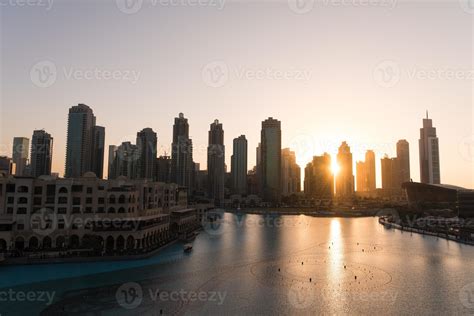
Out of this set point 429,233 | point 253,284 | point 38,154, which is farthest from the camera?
point 38,154

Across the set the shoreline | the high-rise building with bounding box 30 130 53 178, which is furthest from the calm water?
the high-rise building with bounding box 30 130 53 178

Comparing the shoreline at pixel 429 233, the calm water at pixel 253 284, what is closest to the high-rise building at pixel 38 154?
the calm water at pixel 253 284

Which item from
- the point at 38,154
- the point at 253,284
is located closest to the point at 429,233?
the point at 253,284

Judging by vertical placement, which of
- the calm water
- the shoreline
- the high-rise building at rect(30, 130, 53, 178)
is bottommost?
the calm water

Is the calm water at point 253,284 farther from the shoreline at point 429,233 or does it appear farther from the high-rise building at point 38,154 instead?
the high-rise building at point 38,154

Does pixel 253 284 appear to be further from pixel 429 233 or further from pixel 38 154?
pixel 38 154

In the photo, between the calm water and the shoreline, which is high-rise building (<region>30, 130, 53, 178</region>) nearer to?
the calm water

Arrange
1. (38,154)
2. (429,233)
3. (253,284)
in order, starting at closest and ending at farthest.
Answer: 1. (253,284)
2. (429,233)
3. (38,154)

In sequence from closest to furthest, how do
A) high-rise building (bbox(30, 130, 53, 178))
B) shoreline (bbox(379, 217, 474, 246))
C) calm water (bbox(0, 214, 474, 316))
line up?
calm water (bbox(0, 214, 474, 316)) → shoreline (bbox(379, 217, 474, 246)) → high-rise building (bbox(30, 130, 53, 178))

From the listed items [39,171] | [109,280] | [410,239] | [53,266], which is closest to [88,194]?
[53,266]

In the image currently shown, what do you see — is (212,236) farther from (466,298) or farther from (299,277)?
(466,298)
